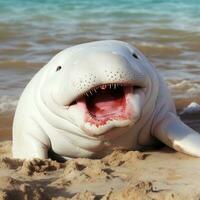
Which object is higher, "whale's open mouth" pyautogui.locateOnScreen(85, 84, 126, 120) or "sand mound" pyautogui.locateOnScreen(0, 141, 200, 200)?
"whale's open mouth" pyautogui.locateOnScreen(85, 84, 126, 120)

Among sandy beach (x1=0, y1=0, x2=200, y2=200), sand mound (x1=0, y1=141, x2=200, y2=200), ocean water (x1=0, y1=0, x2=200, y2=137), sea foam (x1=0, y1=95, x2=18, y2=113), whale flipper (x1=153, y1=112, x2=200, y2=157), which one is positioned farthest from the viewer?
ocean water (x1=0, y1=0, x2=200, y2=137)

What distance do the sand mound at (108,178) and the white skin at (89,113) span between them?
6.0 inches

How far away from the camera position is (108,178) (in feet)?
11.8

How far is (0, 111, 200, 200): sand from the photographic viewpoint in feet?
10.4

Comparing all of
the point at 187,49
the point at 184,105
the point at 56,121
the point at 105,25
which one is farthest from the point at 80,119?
the point at 105,25

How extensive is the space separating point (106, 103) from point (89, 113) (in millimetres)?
145

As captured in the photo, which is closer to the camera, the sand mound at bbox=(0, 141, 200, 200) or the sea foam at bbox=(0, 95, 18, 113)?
the sand mound at bbox=(0, 141, 200, 200)

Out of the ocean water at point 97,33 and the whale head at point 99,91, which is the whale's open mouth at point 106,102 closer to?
the whale head at point 99,91

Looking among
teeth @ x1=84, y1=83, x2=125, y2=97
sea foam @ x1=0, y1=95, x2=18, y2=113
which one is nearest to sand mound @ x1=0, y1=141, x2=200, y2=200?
teeth @ x1=84, y1=83, x2=125, y2=97

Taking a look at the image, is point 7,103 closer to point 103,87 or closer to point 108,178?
point 103,87

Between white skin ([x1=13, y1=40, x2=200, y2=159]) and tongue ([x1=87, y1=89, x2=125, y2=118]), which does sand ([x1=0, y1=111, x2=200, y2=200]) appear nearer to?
white skin ([x1=13, y1=40, x2=200, y2=159])

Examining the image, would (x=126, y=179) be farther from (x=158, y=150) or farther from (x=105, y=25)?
(x=105, y=25)

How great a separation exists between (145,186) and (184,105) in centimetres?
343

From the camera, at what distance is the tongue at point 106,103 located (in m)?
3.99
